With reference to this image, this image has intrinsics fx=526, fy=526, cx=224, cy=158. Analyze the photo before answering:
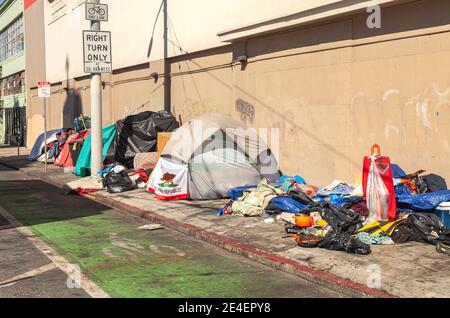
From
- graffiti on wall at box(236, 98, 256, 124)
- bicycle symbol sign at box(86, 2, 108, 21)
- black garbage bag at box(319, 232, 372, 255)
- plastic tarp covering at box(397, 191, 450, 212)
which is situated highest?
bicycle symbol sign at box(86, 2, 108, 21)

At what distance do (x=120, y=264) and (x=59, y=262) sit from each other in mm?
836

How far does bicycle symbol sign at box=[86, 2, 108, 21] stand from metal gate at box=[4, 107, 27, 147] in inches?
823

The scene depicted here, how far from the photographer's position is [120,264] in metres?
6.87

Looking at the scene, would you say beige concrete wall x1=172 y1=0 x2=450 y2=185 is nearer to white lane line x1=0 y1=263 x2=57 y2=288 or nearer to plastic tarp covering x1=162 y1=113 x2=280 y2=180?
plastic tarp covering x1=162 y1=113 x2=280 y2=180

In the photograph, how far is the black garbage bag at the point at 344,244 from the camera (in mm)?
6934

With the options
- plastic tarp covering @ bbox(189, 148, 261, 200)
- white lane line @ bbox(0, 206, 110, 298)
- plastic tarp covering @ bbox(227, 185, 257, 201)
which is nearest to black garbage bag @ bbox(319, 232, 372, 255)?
white lane line @ bbox(0, 206, 110, 298)

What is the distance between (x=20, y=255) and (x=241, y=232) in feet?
10.9

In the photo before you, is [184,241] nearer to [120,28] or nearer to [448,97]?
[448,97]

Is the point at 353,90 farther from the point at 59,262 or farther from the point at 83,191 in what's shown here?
the point at 83,191

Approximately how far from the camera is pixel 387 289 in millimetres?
5613

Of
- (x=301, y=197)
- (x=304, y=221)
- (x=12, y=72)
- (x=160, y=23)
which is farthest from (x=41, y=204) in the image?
(x=12, y=72)

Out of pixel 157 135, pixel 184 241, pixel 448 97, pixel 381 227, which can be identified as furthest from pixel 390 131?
pixel 157 135

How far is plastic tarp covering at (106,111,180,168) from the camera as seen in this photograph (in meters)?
16.0

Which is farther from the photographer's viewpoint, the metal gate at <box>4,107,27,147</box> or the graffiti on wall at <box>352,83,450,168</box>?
the metal gate at <box>4,107,27,147</box>
